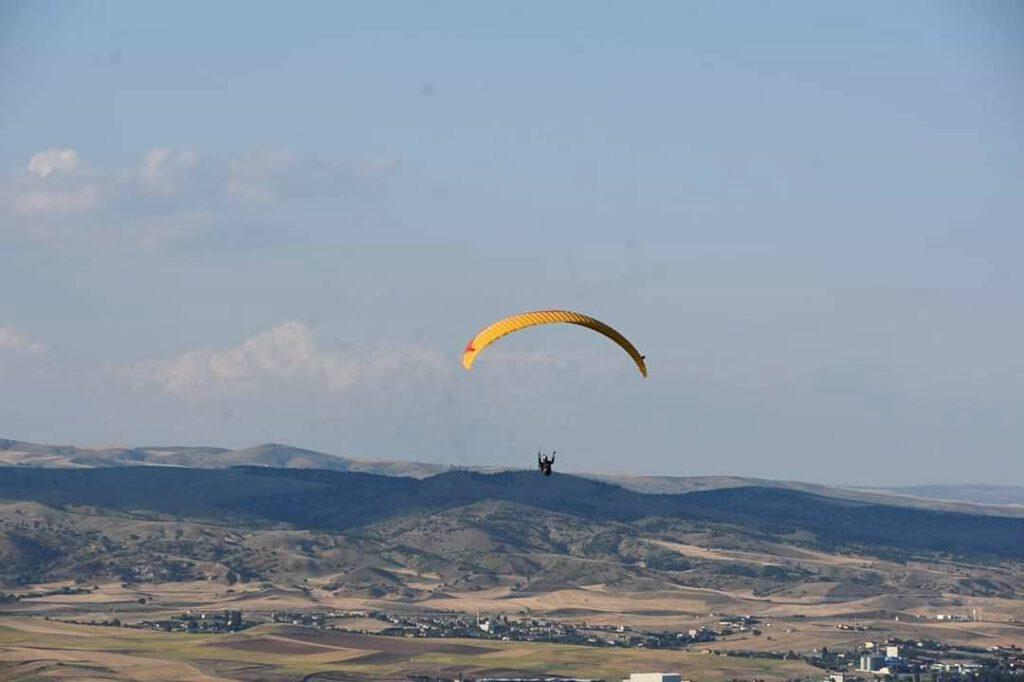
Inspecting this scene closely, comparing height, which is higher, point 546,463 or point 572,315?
point 572,315
